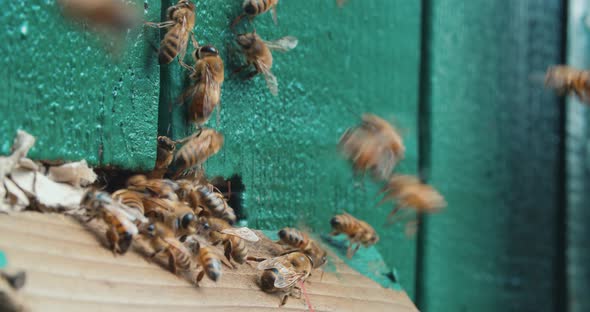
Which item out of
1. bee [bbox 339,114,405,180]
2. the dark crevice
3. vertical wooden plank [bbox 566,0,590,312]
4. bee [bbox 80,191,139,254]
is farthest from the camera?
vertical wooden plank [bbox 566,0,590,312]

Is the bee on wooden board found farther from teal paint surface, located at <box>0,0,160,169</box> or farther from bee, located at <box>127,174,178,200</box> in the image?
bee, located at <box>127,174,178,200</box>

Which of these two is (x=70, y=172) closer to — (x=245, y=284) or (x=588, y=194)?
(x=245, y=284)

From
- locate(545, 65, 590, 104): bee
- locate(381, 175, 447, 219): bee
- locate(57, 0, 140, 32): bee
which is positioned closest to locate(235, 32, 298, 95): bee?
locate(57, 0, 140, 32): bee

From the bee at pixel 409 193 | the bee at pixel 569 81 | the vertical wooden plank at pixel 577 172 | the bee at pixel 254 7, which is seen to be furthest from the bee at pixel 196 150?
the vertical wooden plank at pixel 577 172

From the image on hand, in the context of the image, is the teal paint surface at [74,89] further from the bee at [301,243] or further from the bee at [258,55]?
the bee at [301,243]

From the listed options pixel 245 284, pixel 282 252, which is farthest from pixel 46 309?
pixel 282 252

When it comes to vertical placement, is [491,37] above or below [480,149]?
above
